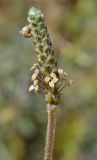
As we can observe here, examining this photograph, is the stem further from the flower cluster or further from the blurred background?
the blurred background

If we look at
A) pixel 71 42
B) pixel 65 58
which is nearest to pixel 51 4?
pixel 71 42

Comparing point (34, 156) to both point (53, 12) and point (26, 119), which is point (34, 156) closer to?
point (26, 119)

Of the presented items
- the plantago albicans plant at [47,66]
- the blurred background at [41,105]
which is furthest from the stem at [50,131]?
the blurred background at [41,105]

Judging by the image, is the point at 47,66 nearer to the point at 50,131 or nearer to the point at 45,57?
the point at 45,57

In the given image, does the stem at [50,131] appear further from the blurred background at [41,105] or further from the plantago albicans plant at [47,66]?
the blurred background at [41,105]

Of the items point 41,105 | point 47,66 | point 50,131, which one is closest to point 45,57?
point 47,66

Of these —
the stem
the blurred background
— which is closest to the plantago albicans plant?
the stem

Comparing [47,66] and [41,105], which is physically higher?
[41,105]
